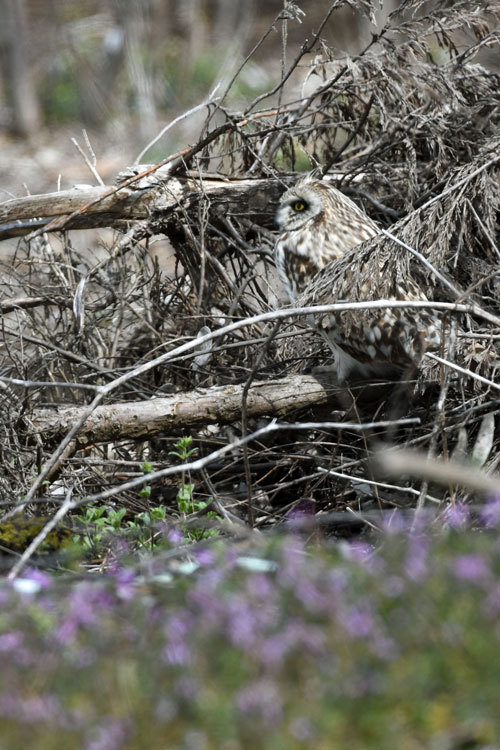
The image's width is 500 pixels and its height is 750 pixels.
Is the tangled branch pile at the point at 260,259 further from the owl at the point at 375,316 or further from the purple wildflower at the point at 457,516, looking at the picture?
the purple wildflower at the point at 457,516

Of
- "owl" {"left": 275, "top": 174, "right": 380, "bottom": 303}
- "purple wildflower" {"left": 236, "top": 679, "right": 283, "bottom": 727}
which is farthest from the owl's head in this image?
"purple wildflower" {"left": 236, "top": 679, "right": 283, "bottom": 727}

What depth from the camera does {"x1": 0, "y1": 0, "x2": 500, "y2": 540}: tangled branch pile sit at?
399cm

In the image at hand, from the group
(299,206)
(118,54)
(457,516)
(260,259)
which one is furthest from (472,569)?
(118,54)

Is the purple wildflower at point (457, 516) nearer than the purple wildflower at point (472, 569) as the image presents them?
No

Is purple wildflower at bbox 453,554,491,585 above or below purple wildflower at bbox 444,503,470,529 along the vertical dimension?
above

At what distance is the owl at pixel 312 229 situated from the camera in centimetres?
454

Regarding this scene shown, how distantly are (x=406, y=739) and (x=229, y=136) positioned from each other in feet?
14.3

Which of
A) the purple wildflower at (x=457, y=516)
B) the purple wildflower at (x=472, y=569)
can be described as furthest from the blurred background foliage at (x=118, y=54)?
the purple wildflower at (x=472, y=569)

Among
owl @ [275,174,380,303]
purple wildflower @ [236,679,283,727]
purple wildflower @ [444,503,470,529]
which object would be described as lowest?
purple wildflower @ [444,503,470,529]

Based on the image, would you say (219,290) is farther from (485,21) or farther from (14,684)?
(14,684)

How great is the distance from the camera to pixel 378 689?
1361 mm

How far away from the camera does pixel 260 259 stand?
544 centimetres

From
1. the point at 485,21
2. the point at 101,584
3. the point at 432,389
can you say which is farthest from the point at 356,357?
the point at 101,584

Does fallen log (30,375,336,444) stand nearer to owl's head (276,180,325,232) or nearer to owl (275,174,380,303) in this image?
owl (275,174,380,303)
